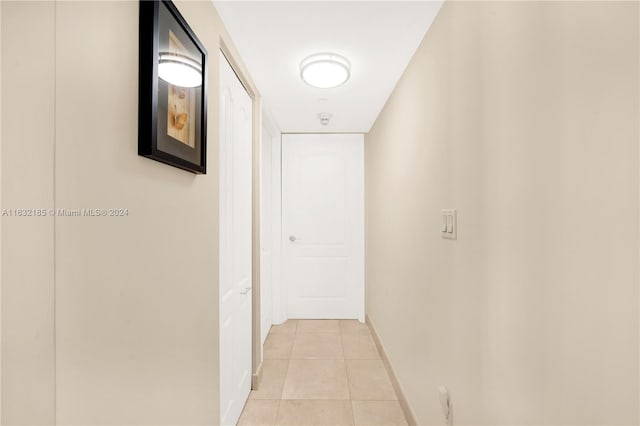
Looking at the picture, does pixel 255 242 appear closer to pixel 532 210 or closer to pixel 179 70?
pixel 179 70

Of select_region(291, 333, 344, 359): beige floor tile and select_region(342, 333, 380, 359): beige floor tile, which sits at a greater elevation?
select_region(291, 333, 344, 359): beige floor tile

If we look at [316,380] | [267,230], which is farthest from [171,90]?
[267,230]

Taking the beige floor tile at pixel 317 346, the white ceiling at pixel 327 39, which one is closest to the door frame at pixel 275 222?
the beige floor tile at pixel 317 346

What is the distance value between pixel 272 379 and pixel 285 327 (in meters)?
1.18

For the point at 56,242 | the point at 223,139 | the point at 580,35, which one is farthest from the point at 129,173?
the point at 580,35

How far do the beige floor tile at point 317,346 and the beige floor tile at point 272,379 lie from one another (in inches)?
7.5

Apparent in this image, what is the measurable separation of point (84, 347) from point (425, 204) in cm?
154

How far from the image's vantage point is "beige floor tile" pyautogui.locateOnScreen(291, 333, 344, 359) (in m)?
2.93

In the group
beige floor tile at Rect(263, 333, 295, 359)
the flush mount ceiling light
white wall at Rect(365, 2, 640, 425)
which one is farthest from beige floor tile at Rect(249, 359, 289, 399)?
the flush mount ceiling light

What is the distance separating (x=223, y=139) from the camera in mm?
1716

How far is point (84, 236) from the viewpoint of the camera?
717 mm

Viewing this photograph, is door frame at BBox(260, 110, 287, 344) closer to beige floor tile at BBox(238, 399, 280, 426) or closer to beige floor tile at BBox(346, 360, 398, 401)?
beige floor tile at BBox(346, 360, 398, 401)

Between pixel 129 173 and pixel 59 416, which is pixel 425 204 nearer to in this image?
pixel 129 173

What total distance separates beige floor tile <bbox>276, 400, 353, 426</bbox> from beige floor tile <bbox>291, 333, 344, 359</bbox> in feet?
2.31
